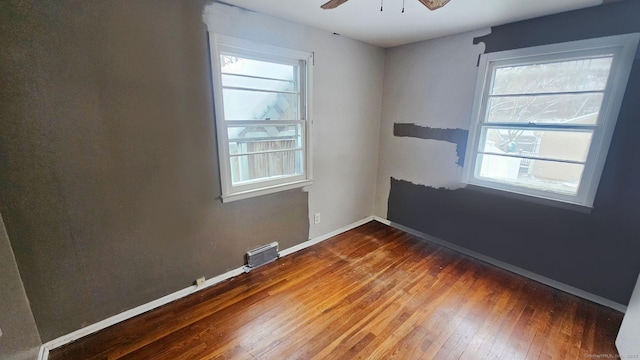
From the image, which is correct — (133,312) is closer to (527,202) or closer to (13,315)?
(13,315)

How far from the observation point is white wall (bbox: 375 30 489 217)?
260 cm

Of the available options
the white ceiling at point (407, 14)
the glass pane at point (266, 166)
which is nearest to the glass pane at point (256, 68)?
the white ceiling at point (407, 14)

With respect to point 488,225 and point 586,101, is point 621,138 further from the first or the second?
point 488,225

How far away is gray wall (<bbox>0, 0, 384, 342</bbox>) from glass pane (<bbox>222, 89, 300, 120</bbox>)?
0.67 ft

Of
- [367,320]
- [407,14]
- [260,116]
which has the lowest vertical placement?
[367,320]

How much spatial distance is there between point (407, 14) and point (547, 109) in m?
1.42

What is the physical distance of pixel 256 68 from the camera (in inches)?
88.7

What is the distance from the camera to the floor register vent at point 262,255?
8.09 ft

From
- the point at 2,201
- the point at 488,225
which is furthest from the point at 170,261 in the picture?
the point at 488,225

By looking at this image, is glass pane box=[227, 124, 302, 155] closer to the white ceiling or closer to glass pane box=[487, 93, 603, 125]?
the white ceiling

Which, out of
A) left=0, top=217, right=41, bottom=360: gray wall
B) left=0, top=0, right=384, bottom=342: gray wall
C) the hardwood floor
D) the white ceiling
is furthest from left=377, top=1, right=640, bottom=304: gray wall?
left=0, top=217, right=41, bottom=360: gray wall

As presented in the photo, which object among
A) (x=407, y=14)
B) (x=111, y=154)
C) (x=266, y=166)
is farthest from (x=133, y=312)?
(x=407, y=14)

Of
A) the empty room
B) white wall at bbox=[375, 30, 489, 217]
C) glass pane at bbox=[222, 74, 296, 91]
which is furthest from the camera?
white wall at bbox=[375, 30, 489, 217]

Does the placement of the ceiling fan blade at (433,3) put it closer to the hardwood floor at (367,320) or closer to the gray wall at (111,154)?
the gray wall at (111,154)
